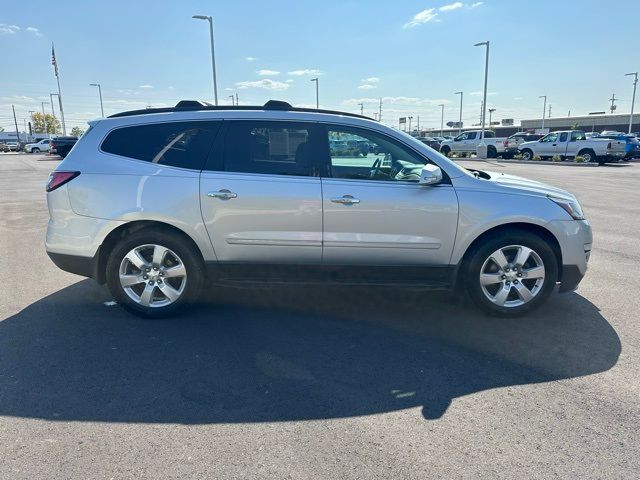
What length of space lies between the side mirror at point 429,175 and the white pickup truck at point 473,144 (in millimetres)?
32740

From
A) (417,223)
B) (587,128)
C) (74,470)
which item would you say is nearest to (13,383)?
(74,470)

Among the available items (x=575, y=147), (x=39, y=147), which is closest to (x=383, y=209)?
(x=575, y=147)

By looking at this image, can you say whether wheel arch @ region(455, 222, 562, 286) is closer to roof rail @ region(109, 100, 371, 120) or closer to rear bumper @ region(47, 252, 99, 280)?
roof rail @ region(109, 100, 371, 120)

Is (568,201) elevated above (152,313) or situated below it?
above

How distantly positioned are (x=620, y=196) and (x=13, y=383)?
1482 cm

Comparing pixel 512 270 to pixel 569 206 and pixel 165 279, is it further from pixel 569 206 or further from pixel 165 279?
pixel 165 279

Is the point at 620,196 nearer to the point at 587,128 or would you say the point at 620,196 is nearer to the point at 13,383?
the point at 13,383

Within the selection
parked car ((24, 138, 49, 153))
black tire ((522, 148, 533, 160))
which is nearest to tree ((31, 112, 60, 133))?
parked car ((24, 138, 49, 153))

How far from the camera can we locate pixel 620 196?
13.3 meters

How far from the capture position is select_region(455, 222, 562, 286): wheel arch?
427cm

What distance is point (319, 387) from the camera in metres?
3.19

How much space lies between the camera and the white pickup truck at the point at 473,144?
112 ft

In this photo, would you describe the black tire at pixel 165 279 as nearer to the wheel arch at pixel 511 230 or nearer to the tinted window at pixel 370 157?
the tinted window at pixel 370 157

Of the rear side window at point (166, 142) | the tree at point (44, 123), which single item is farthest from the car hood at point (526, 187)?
the tree at point (44, 123)
